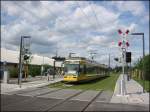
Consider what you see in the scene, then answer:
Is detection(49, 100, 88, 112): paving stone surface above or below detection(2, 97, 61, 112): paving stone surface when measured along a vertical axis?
below

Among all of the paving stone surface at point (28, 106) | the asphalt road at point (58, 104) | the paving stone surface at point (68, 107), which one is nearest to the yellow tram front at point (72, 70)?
the asphalt road at point (58, 104)

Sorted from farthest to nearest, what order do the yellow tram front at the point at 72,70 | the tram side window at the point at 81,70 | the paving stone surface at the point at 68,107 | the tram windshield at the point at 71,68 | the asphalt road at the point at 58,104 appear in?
the tram side window at the point at 81,70 → the tram windshield at the point at 71,68 → the yellow tram front at the point at 72,70 → the asphalt road at the point at 58,104 → the paving stone surface at the point at 68,107

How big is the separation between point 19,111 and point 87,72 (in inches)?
1056

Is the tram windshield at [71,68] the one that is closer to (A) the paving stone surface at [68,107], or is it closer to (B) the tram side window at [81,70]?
(B) the tram side window at [81,70]

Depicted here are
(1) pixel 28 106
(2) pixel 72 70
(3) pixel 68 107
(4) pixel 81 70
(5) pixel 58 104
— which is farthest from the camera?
(4) pixel 81 70

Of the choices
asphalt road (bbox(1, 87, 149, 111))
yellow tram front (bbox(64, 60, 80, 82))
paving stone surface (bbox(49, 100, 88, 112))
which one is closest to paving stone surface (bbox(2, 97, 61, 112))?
asphalt road (bbox(1, 87, 149, 111))

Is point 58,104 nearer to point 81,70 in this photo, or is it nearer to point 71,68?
point 71,68

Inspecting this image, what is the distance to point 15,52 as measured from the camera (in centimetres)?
7931

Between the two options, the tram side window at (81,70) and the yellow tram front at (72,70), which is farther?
the tram side window at (81,70)

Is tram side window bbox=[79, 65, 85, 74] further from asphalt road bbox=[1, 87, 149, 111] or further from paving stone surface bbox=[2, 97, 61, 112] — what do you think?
paving stone surface bbox=[2, 97, 61, 112]

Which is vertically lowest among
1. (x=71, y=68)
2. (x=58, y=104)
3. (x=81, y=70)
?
(x=58, y=104)

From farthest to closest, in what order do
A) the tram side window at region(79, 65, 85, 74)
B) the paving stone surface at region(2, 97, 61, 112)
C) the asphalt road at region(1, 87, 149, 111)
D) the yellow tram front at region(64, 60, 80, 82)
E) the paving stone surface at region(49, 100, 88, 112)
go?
the tram side window at region(79, 65, 85, 74) < the yellow tram front at region(64, 60, 80, 82) < the asphalt road at region(1, 87, 149, 111) < the paving stone surface at region(49, 100, 88, 112) < the paving stone surface at region(2, 97, 61, 112)

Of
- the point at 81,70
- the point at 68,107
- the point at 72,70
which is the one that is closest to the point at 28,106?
the point at 68,107

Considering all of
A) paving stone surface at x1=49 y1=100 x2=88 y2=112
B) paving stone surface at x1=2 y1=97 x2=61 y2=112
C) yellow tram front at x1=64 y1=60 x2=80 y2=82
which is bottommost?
paving stone surface at x1=49 y1=100 x2=88 y2=112
